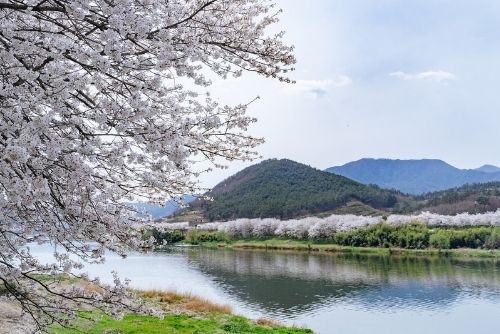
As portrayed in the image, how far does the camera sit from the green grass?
14.8 m

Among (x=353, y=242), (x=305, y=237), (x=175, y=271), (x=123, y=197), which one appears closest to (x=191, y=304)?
(x=123, y=197)

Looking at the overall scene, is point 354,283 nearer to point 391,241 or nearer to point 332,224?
point 391,241

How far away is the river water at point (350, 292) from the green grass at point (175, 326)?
6633mm

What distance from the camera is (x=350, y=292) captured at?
38656 millimetres

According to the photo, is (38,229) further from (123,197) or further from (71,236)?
(123,197)

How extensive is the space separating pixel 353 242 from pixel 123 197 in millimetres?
95214

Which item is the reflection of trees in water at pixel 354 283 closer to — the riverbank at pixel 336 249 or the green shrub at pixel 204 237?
the riverbank at pixel 336 249

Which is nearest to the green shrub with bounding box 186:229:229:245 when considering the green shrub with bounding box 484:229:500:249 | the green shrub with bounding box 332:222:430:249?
the green shrub with bounding box 332:222:430:249

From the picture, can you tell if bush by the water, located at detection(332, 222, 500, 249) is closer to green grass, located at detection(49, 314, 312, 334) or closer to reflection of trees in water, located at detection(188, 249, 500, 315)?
reflection of trees in water, located at detection(188, 249, 500, 315)

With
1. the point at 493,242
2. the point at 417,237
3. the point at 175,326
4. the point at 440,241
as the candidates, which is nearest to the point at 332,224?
the point at 417,237

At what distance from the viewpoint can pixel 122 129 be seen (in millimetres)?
3971

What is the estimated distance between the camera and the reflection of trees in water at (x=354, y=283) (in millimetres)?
35125

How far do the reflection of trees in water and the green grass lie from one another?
1159 centimetres

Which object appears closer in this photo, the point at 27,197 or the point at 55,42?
the point at 27,197
